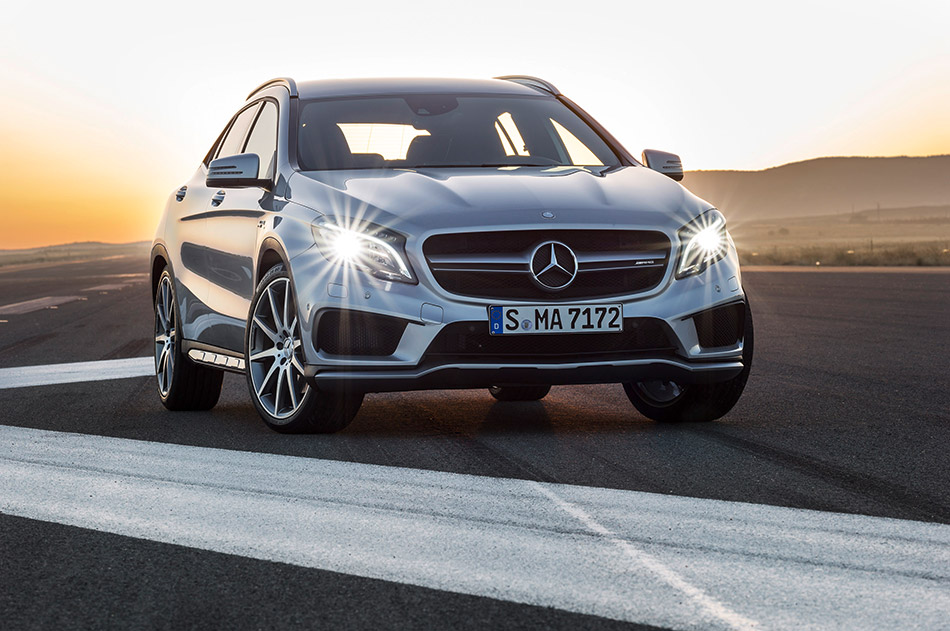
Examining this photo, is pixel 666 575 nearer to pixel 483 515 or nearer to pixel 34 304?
pixel 483 515

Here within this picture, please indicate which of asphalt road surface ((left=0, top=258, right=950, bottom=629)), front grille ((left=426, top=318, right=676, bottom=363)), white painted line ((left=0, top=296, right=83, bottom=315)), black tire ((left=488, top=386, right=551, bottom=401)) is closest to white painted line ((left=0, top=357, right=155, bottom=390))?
asphalt road surface ((left=0, top=258, right=950, bottom=629))

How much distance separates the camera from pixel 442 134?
23.9 ft

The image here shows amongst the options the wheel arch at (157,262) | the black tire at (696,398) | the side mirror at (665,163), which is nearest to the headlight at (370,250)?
the black tire at (696,398)

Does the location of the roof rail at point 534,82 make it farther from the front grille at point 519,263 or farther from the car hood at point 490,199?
the front grille at point 519,263

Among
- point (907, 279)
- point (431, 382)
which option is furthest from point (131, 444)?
point (907, 279)

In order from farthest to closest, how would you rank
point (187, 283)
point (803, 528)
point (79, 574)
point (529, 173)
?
point (187, 283), point (529, 173), point (803, 528), point (79, 574)

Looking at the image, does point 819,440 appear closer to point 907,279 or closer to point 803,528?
point 803,528

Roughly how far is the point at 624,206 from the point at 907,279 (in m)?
24.8

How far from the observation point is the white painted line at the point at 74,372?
9539 millimetres

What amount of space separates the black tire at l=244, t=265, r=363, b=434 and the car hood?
0.48 meters

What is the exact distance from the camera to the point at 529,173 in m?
6.62

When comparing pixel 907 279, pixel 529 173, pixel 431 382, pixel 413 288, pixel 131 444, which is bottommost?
pixel 907 279

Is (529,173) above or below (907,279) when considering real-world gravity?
above

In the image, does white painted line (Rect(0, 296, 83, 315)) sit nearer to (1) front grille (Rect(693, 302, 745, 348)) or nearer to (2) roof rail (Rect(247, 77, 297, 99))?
(2) roof rail (Rect(247, 77, 297, 99))
